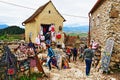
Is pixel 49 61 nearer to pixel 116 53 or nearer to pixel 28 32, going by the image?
pixel 116 53

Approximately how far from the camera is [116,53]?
1845 cm

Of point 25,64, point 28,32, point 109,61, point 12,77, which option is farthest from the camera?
point 28,32

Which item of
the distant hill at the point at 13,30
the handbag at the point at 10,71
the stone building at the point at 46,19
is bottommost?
the handbag at the point at 10,71

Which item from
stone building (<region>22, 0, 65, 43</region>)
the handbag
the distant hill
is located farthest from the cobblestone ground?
the distant hill

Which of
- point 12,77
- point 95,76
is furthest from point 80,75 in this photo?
point 12,77

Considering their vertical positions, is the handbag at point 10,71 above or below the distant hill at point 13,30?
below

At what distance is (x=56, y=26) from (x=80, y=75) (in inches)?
581

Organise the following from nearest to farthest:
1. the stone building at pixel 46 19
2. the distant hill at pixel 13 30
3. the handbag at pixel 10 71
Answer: the handbag at pixel 10 71
the stone building at pixel 46 19
the distant hill at pixel 13 30

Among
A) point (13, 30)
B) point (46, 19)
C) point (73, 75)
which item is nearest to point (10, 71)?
point (73, 75)

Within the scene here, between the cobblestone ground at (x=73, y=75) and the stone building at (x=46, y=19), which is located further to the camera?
the stone building at (x=46, y=19)

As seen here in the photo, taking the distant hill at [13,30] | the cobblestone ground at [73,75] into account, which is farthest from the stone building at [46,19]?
the cobblestone ground at [73,75]

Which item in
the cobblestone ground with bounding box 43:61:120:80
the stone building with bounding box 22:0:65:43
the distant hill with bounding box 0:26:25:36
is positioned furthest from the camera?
the distant hill with bounding box 0:26:25:36

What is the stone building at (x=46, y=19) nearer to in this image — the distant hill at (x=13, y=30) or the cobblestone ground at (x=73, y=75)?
the distant hill at (x=13, y=30)

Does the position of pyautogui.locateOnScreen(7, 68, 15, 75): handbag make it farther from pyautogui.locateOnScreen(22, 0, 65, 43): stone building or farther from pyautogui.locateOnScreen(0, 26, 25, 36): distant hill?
pyautogui.locateOnScreen(0, 26, 25, 36): distant hill
